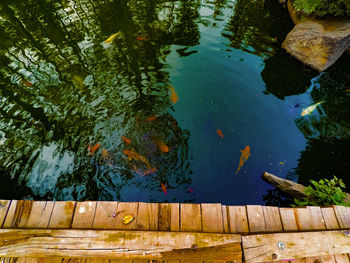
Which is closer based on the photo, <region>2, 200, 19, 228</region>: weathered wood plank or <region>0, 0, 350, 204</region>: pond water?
<region>2, 200, 19, 228</region>: weathered wood plank

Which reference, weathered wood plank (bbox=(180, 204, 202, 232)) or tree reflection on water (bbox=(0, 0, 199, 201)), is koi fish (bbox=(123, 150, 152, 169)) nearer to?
tree reflection on water (bbox=(0, 0, 199, 201))

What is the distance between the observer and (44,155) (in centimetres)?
370

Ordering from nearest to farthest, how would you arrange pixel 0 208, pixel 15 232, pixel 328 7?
1. pixel 15 232
2. pixel 0 208
3. pixel 328 7

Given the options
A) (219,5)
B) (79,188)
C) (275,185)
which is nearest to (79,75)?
(79,188)

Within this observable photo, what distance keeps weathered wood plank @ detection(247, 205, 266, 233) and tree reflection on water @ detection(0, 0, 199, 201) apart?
61.9 inches

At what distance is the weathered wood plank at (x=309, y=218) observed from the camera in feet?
6.31

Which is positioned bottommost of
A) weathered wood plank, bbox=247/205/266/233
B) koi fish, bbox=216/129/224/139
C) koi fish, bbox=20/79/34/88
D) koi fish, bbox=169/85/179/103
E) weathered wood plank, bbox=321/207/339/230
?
koi fish, bbox=216/129/224/139

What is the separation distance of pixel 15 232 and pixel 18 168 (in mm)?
2284

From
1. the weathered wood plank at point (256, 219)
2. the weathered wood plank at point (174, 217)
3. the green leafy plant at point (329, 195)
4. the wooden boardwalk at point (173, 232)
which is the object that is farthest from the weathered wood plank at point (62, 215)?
the green leafy plant at point (329, 195)

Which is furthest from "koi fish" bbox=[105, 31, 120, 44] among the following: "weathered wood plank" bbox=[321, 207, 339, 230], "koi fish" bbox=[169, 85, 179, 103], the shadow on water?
"weathered wood plank" bbox=[321, 207, 339, 230]

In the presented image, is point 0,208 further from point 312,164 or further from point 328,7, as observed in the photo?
point 328,7

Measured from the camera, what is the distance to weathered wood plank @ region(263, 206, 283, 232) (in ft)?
6.19

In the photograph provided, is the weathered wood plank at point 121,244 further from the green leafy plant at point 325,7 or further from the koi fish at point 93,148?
the green leafy plant at point 325,7

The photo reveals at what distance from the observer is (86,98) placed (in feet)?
15.1
